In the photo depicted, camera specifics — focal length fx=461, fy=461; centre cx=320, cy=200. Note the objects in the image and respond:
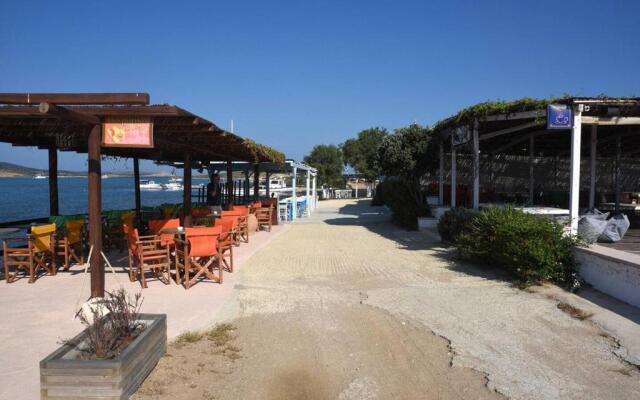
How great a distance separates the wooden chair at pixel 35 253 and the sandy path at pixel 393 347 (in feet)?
10.4

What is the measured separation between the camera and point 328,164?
49844mm

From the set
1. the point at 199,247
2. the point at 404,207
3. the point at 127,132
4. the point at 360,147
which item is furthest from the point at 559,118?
the point at 360,147

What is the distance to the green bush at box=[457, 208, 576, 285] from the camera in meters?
6.86

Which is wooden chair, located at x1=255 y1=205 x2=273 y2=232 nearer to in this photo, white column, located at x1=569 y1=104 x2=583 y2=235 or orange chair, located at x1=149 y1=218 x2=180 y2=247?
orange chair, located at x1=149 y1=218 x2=180 y2=247

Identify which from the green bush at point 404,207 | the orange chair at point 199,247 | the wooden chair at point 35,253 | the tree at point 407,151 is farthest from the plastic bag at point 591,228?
the wooden chair at point 35,253

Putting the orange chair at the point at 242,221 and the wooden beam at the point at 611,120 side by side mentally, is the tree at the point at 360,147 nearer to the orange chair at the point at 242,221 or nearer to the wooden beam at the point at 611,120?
the orange chair at the point at 242,221

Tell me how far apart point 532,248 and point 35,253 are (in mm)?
7708

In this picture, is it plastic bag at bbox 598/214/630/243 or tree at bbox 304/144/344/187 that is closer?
plastic bag at bbox 598/214/630/243

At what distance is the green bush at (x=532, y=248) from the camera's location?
686 centimetres

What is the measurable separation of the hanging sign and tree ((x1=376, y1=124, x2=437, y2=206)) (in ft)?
30.2

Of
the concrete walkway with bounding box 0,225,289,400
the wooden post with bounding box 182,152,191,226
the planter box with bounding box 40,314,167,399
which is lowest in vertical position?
the concrete walkway with bounding box 0,225,289,400

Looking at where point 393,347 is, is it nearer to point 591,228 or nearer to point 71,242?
point 591,228

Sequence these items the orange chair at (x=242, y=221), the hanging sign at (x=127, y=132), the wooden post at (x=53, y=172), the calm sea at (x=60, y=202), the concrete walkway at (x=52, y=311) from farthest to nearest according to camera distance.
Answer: the calm sea at (x=60, y=202) < the orange chair at (x=242, y=221) < the wooden post at (x=53, y=172) < the hanging sign at (x=127, y=132) < the concrete walkway at (x=52, y=311)

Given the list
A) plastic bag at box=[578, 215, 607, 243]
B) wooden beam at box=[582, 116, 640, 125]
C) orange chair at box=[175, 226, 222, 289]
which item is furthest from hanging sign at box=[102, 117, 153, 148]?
wooden beam at box=[582, 116, 640, 125]
